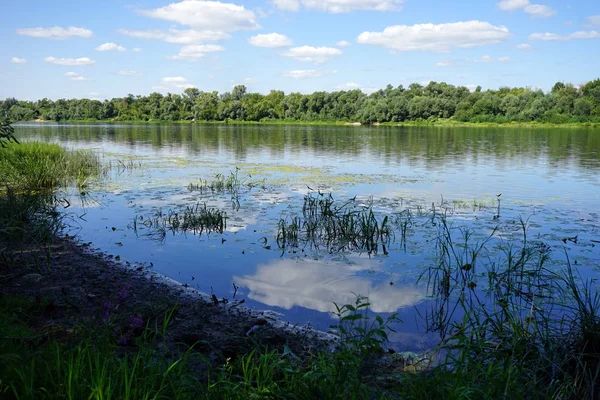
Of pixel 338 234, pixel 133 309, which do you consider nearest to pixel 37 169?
Result: pixel 338 234

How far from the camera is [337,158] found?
2823 cm

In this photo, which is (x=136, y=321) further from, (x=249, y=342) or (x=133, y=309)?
(x=133, y=309)

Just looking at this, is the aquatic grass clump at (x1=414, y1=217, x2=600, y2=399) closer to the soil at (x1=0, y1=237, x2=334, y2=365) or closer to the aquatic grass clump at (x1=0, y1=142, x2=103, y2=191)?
the soil at (x1=0, y1=237, x2=334, y2=365)

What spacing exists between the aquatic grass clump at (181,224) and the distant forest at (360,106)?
6390cm

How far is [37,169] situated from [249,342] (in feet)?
43.7

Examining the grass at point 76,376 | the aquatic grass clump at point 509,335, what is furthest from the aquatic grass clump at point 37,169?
the aquatic grass clump at point 509,335

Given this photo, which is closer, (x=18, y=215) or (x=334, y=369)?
(x=334, y=369)

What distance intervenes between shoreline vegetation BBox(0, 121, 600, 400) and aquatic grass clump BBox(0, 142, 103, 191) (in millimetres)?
6185

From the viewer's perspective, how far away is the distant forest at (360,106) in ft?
268

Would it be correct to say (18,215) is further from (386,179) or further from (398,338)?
(386,179)

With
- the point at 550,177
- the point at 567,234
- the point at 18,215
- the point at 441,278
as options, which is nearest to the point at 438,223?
the point at 567,234

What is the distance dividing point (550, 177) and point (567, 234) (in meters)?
10.8

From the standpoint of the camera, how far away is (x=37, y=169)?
50.6ft

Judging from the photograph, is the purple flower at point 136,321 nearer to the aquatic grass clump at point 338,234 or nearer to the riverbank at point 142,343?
the riverbank at point 142,343
